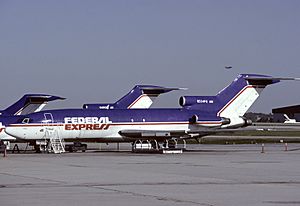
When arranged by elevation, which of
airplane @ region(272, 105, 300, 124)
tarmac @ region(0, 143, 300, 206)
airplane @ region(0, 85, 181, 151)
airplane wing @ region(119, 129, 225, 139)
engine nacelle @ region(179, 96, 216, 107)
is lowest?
tarmac @ region(0, 143, 300, 206)

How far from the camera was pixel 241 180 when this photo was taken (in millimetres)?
25797

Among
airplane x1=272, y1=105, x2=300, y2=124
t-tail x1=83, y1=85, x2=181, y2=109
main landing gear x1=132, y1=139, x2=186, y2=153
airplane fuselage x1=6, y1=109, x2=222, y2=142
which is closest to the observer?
airplane fuselage x1=6, y1=109, x2=222, y2=142

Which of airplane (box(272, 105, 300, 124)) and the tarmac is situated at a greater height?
airplane (box(272, 105, 300, 124))

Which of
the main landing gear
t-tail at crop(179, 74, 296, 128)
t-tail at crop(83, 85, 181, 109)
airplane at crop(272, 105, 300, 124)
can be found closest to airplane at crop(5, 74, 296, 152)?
t-tail at crop(179, 74, 296, 128)

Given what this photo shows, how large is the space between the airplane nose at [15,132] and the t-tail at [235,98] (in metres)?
13.2

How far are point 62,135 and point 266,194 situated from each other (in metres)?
34.8

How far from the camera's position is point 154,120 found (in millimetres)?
55781

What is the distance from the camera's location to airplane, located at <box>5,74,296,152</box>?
53.5m

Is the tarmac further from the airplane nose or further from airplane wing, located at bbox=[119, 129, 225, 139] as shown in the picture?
airplane wing, located at bbox=[119, 129, 225, 139]

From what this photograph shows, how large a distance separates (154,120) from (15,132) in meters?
10.6

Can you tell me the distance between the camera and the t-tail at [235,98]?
57.2 metres

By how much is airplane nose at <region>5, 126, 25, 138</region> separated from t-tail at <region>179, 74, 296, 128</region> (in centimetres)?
1321

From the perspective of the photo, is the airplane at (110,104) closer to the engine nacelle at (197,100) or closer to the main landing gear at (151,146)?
the engine nacelle at (197,100)

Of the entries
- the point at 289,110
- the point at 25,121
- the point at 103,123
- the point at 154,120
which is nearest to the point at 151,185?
the point at 103,123
